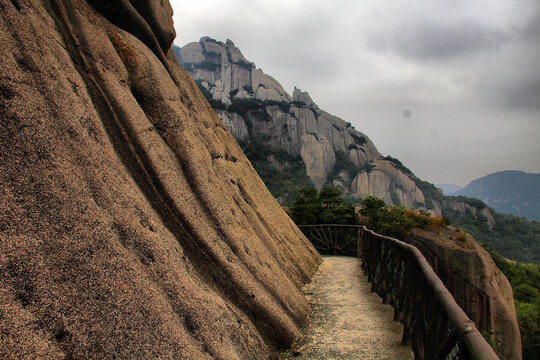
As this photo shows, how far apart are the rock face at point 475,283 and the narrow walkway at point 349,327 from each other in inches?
301

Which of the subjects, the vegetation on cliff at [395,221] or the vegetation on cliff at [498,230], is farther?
the vegetation on cliff at [498,230]

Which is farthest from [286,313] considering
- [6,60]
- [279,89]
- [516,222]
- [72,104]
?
[279,89]

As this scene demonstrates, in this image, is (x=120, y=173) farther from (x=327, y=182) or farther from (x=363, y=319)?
(x=327, y=182)

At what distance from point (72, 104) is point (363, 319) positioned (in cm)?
514

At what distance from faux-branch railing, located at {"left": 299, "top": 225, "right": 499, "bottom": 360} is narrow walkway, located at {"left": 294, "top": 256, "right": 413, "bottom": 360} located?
0.23 m

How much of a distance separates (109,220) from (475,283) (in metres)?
18.3

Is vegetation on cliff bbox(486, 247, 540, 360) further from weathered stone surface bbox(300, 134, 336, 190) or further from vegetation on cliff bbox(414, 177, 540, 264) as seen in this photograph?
weathered stone surface bbox(300, 134, 336, 190)

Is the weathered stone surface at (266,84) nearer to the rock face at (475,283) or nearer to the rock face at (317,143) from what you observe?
the rock face at (317,143)

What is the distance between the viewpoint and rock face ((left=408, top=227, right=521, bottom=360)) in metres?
13.8

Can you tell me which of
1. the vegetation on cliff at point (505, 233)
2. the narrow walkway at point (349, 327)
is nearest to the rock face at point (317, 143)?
the vegetation on cliff at point (505, 233)

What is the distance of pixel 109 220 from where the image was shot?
9.32ft

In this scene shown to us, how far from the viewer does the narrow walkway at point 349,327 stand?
12.6 ft

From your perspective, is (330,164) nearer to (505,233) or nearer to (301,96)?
(301,96)

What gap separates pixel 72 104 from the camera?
10.9 feet
